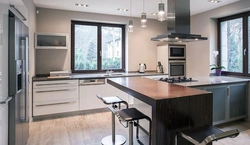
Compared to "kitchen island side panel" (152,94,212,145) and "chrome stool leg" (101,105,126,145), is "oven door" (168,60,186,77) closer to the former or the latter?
"chrome stool leg" (101,105,126,145)

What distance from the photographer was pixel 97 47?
A: 187 inches

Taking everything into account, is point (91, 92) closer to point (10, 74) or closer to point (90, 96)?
point (90, 96)

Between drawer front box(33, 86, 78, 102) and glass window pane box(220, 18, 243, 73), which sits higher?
glass window pane box(220, 18, 243, 73)

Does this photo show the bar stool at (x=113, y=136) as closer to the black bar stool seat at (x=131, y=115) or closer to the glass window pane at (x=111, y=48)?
the black bar stool seat at (x=131, y=115)

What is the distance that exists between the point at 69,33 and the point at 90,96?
1700 mm

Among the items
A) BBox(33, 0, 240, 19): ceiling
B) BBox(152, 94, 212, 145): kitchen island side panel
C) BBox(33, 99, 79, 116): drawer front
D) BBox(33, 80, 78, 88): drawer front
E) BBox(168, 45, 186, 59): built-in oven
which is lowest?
BBox(33, 99, 79, 116): drawer front

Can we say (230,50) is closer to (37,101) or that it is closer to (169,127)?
(169,127)

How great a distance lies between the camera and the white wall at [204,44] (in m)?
4.05

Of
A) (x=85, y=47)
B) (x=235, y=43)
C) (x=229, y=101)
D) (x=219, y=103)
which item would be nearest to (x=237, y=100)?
(x=229, y=101)

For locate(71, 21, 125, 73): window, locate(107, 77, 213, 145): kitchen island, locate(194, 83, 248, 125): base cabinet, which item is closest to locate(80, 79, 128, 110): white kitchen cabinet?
locate(71, 21, 125, 73): window

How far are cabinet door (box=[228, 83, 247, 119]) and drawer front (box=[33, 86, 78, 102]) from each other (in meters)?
3.24

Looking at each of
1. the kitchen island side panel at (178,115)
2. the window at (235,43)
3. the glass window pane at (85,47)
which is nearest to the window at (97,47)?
the glass window pane at (85,47)

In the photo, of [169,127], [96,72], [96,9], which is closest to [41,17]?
[96,9]

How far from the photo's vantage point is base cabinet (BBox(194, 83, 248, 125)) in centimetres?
310
